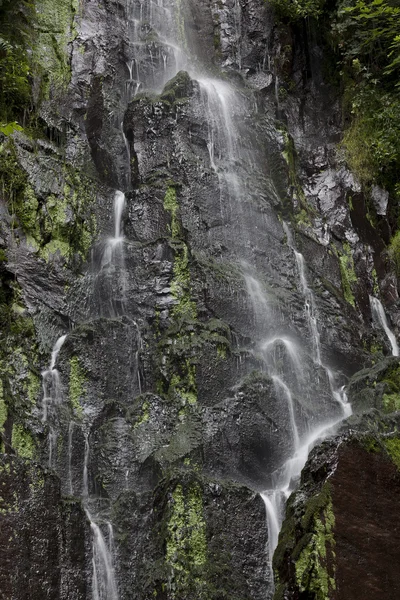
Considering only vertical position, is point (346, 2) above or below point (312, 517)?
above

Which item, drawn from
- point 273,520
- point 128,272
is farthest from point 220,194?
point 273,520

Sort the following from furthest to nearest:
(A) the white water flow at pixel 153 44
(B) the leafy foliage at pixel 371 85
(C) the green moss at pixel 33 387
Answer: (A) the white water flow at pixel 153 44 → (B) the leafy foliage at pixel 371 85 → (C) the green moss at pixel 33 387

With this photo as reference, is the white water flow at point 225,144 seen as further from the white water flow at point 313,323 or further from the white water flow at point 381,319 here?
the white water flow at point 381,319

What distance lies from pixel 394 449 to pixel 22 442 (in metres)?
4.65

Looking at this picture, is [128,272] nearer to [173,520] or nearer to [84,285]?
[84,285]

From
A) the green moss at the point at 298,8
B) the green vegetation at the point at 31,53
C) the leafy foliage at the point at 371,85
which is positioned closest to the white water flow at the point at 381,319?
the leafy foliage at the point at 371,85

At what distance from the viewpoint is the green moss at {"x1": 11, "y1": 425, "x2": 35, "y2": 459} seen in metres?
8.16

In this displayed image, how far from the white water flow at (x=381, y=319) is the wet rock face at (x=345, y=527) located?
7.38 metres

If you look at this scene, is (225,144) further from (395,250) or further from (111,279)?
(111,279)

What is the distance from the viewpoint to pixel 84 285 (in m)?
11.0

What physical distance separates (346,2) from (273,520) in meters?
12.8

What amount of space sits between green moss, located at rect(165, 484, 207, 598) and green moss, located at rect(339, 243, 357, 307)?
6454 mm

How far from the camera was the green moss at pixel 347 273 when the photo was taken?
1334cm

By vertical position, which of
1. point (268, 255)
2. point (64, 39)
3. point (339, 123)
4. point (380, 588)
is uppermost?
point (64, 39)
